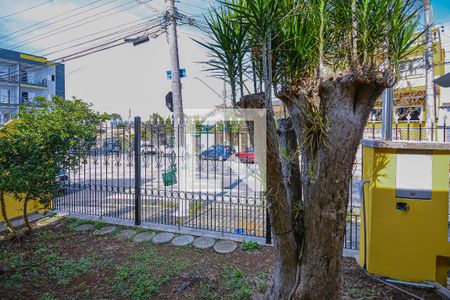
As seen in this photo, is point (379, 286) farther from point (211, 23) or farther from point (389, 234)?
point (211, 23)

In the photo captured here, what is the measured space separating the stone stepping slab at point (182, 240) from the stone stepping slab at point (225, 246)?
47 centimetres

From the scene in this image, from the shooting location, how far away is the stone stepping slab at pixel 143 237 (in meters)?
4.36

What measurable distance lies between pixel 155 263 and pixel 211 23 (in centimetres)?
306

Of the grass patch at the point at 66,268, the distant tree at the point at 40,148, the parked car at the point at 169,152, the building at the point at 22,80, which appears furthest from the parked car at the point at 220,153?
the building at the point at 22,80

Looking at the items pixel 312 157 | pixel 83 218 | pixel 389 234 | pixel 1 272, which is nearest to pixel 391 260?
pixel 389 234

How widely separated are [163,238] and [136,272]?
1120 millimetres

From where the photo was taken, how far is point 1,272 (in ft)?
10.9

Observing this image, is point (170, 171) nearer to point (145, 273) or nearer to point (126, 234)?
point (126, 234)

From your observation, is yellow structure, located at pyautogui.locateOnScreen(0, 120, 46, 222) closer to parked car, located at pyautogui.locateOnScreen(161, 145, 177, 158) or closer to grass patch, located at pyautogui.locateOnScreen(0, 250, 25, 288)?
grass patch, located at pyautogui.locateOnScreen(0, 250, 25, 288)

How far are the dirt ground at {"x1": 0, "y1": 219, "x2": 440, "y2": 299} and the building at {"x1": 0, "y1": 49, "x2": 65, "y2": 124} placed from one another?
22.3 m

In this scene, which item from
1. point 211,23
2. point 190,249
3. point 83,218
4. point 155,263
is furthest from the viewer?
point 83,218

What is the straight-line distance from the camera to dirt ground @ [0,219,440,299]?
277cm

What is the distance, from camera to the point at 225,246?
4.02 meters

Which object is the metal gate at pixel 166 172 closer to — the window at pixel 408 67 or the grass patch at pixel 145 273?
the grass patch at pixel 145 273
